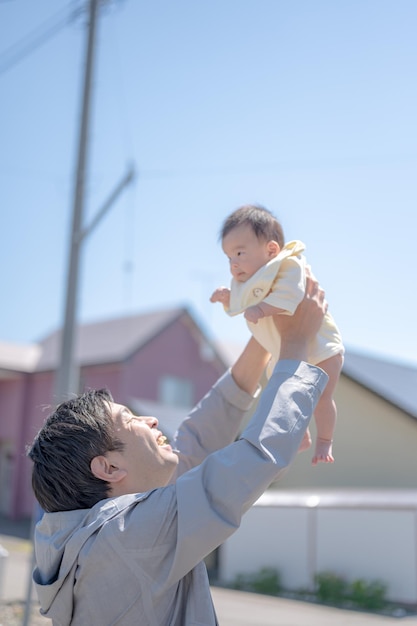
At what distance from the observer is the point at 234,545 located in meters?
15.9

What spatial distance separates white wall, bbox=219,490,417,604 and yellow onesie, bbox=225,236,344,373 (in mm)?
10807

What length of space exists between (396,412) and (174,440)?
34.9 ft

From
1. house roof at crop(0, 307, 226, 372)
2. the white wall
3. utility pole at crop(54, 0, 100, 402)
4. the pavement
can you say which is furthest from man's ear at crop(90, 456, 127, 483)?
house roof at crop(0, 307, 226, 372)

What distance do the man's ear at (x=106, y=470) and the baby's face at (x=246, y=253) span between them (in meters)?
0.89

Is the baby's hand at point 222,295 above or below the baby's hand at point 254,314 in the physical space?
above

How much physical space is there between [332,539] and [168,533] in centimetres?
1283

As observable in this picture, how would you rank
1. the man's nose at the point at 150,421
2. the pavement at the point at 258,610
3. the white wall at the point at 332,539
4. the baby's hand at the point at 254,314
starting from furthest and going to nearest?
the white wall at the point at 332,539 < the pavement at the point at 258,610 < the baby's hand at the point at 254,314 < the man's nose at the point at 150,421

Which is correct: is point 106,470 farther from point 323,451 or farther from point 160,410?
point 160,410

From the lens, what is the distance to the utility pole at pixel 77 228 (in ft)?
27.9

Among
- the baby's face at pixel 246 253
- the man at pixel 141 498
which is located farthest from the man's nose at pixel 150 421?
the baby's face at pixel 246 253

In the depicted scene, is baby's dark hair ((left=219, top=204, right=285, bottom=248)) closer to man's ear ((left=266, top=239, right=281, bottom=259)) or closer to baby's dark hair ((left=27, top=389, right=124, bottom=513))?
man's ear ((left=266, top=239, right=281, bottom=259))

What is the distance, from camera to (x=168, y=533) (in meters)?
1.85

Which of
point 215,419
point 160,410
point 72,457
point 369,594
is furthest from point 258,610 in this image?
point 160,410

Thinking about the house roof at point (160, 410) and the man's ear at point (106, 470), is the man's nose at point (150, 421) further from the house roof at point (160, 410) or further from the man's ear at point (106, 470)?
the house roof at point (160, 410)
